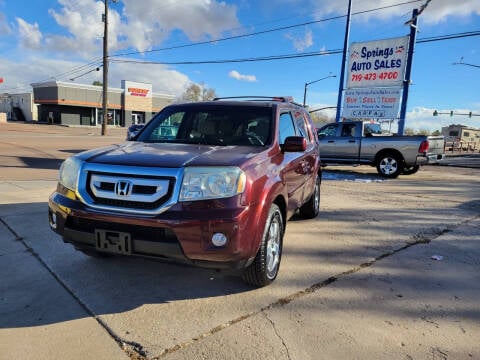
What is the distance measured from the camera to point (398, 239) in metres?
5.31

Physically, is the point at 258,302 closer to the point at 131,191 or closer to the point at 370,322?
the point at 370,322

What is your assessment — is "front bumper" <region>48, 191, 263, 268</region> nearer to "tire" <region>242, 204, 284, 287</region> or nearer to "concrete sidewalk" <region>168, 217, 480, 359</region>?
"tire" <region>242, 204, 284, 287</region>

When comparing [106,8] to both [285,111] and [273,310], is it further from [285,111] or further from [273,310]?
[273,310]

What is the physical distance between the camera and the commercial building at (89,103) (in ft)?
182

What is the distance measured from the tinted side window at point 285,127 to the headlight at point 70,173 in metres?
2.06

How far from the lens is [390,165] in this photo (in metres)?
12.6

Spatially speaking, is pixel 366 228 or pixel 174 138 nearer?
A: pixel 174 138

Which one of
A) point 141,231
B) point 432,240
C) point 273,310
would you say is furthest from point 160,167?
point 432,240

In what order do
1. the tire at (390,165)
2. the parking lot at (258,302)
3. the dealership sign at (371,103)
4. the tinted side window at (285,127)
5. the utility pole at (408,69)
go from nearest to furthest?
the parking lot at (258,302) < the tinted side window at (285,127) < the tire at (390,165) < the utility pole at (408,69) < the dealership sign at (371,103)


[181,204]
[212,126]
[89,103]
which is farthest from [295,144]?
[89,103]

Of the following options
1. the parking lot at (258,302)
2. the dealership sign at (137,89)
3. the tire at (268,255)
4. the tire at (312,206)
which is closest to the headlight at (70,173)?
the parking lot at (258,302)

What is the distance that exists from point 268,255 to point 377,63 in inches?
595

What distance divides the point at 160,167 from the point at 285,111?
2.18 m

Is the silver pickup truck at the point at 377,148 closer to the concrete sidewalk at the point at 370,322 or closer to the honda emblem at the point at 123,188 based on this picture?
the concrete sidewalk at the point at 370,322
